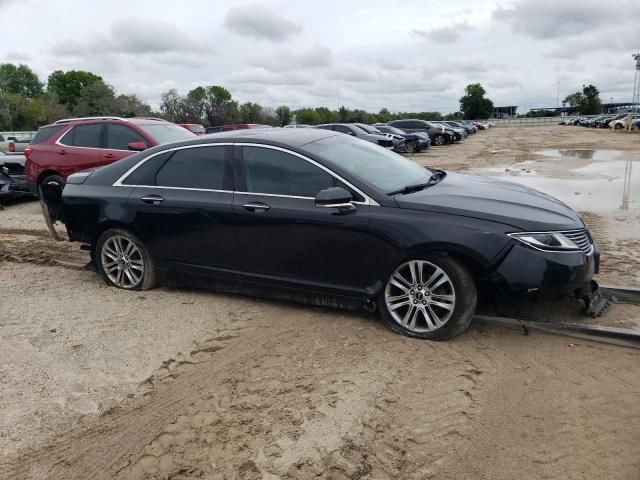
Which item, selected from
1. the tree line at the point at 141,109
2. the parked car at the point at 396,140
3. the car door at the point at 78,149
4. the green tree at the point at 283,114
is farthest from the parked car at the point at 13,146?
the green tree at the point at 283,114

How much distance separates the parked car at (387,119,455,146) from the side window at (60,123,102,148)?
1029 inches

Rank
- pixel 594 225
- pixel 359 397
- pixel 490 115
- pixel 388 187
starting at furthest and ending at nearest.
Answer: pixel 490 115, pixel 594 225, pixel 388 187, pixel 359 397

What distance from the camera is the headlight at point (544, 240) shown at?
162 inches

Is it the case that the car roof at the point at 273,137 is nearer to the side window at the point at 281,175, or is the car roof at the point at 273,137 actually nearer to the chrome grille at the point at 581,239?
the side window at the point at 281,175

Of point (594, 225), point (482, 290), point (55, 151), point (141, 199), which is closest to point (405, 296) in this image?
point (482, 290)

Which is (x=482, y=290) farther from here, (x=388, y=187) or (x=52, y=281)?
(x=52, y=281)

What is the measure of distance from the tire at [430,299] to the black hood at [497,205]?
432 millimetres

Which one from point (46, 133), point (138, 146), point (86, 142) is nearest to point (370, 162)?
point (138, 146)

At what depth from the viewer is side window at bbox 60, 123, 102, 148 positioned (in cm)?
993

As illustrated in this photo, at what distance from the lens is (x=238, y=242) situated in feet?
16.6

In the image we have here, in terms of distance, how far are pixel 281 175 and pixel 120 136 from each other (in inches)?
234

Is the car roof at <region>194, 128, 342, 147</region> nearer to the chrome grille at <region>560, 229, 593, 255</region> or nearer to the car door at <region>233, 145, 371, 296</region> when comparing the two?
the car door at <region>233, 145, 371, 296</region>

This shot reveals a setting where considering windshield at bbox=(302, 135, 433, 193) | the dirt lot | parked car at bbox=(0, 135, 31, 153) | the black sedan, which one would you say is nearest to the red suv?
the black sedan

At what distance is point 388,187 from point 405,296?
0.97 meters
